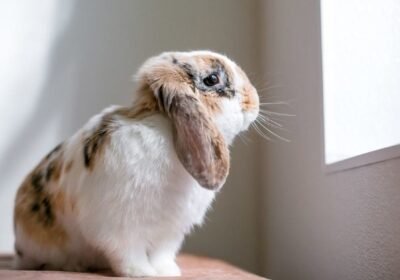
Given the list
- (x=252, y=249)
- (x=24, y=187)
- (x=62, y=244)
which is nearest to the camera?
(x=62, y=244)

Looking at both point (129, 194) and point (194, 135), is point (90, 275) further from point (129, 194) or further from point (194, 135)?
point (194, 135)

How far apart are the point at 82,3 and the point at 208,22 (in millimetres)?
500

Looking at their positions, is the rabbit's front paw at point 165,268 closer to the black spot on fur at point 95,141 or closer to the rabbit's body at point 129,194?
the rabbit's body at point 129,194

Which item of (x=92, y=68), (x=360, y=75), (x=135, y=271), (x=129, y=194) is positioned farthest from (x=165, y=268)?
(x=92, y=68)

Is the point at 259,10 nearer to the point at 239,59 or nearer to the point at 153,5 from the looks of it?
the point at 239,59

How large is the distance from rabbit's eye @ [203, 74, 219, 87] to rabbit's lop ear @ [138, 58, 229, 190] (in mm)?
56

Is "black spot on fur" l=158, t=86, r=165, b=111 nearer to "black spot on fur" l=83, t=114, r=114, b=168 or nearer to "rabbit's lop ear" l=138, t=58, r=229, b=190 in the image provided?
"rabbit's lop ear" l=138, t=58, r=229, b=190

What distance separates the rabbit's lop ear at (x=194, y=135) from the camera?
100cm

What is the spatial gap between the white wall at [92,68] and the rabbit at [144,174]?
30.6 inches

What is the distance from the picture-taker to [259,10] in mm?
2039

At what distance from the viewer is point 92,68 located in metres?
2.00

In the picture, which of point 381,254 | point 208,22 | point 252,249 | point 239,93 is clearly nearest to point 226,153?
point 239,93

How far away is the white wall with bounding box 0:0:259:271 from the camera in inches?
76.4

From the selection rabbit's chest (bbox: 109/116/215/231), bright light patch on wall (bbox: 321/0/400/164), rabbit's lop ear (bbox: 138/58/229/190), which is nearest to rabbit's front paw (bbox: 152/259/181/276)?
rabbit's chest (bbox: 109/116/215/231)
